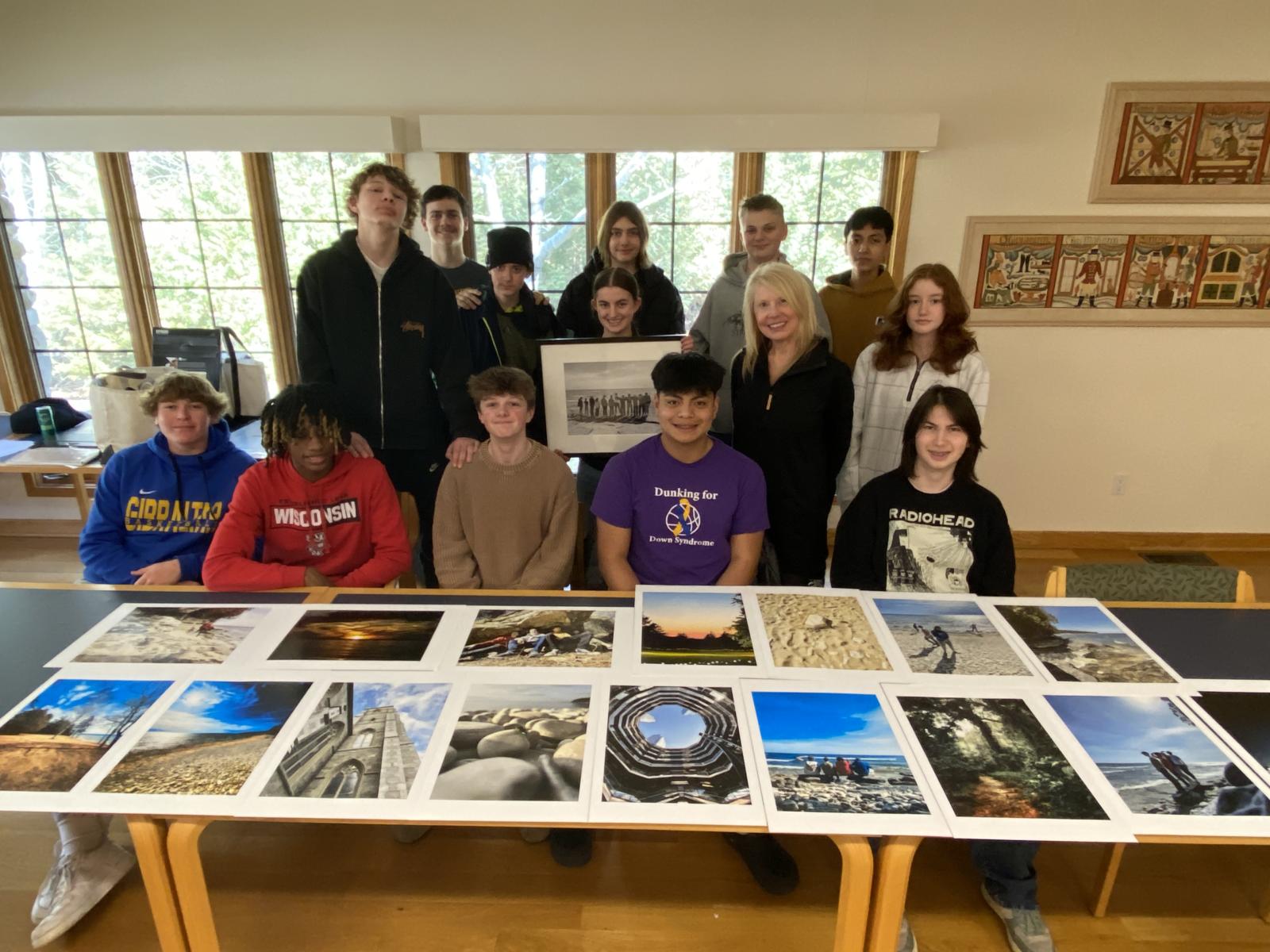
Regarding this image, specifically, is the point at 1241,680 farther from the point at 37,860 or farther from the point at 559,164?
the point at 559,164

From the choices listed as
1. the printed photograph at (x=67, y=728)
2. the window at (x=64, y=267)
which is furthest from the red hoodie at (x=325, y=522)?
the window at (x=64, y=267)

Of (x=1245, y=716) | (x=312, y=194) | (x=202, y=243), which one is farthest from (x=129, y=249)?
(x=1245, y=716)

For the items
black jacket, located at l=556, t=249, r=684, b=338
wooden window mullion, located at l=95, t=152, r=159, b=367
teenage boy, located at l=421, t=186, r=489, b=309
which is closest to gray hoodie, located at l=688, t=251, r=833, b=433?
black jacket, located at l=556, t=249, r=684, b=338

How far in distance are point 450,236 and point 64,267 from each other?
7.69ft

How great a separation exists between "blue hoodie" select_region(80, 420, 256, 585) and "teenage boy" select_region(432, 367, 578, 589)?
0.62 meters

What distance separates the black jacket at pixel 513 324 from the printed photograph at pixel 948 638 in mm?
1247

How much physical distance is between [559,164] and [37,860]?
303 centimetres

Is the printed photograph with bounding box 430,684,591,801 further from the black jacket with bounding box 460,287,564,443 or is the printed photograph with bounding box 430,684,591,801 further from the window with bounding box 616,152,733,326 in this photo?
the window with bounding box 616,152,733,326

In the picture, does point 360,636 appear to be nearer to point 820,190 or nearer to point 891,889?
point 891,889

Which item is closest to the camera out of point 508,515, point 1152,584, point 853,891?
point 853,891

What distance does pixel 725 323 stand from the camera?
250cm

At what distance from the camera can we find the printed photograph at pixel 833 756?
1.04 meters

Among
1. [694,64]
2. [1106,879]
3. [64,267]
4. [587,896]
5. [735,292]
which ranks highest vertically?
[694,64]

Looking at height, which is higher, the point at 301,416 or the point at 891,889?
the point at 301,416
